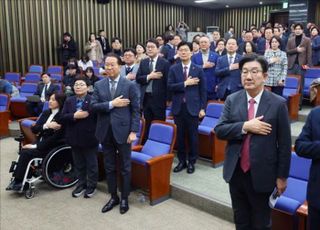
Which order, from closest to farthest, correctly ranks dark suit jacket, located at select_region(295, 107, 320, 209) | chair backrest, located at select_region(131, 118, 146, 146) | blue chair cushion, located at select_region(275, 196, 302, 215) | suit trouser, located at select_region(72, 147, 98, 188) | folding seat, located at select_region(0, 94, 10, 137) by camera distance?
dark suit jacket, located at select_region(295, 107, 320, 209), blue chair cushion, located at select_region(275, 196, 302, 215), suit trouser, located at select_region(72, 147, 98, 188), chair backrest, located at select_region(131, 118, 146, 146), folding seat, located at select_region(0, 94, 10, 137)

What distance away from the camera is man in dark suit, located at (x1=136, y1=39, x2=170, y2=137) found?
385 centimetres

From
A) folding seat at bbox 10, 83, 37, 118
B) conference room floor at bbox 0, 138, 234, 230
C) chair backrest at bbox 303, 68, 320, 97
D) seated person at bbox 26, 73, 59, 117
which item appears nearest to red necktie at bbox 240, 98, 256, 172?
conference room floor at bbox 0, 138, 234, 230

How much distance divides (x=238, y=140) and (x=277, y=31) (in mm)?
5237

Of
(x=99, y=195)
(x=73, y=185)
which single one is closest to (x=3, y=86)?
(x=73, y=185)

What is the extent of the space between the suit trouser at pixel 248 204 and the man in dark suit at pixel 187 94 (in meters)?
1.65

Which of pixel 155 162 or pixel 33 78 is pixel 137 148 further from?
pixel 33 78

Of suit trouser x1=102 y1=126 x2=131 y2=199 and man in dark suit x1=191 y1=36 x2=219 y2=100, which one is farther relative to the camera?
man in dark suit x1=191 y1=36 x2=219 y2=100

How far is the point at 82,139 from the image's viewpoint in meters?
3.39

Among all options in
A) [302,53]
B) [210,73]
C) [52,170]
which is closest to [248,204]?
[52,170]

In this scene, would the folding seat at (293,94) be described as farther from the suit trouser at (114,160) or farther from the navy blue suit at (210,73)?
the suit trouser at (114,160)

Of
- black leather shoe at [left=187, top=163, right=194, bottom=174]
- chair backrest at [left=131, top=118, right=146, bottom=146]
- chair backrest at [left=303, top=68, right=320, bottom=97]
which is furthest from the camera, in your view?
chair backrest at [left=303, top=68, right=320, bottom=97]

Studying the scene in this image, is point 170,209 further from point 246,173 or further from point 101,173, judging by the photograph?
point 246,173

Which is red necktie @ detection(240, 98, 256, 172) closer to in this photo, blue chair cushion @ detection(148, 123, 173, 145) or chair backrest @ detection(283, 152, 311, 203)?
chair backrest @ detection(283, 152, 311, 203)

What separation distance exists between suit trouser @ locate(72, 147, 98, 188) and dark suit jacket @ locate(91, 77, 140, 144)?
1.53ft
